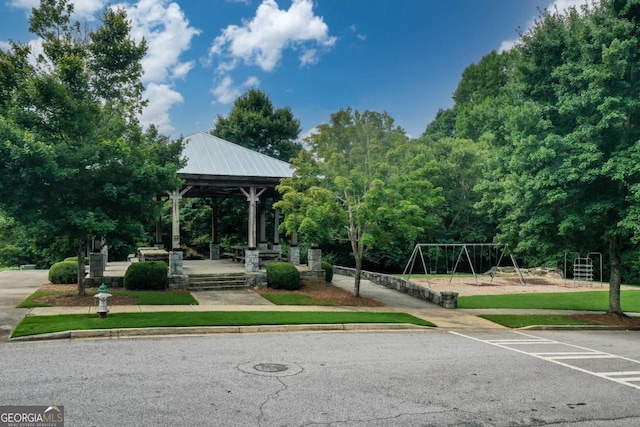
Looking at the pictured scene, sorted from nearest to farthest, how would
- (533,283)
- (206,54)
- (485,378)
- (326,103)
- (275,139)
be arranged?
(485,378) → (533,283) → (206,54) → (326,103) → (275,139)

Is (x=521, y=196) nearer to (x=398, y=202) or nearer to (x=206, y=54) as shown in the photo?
(x=398, y=202)

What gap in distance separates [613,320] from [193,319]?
14004mm

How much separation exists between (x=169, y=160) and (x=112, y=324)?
23.7ft

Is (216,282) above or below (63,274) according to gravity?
below

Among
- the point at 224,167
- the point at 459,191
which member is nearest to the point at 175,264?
the point at 224,167

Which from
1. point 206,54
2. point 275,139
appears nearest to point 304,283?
point 206,54

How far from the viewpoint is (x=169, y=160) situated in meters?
16.8

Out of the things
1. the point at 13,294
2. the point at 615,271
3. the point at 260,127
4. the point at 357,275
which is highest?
the point at 260,127

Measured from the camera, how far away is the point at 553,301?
2069 cm

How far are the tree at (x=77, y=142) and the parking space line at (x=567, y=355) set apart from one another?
34.8 feet

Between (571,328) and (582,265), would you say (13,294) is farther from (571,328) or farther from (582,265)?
(582,265)

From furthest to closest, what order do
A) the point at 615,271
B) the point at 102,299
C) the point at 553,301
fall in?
the point at 553,301
the point at 615,271
the point at 102,299

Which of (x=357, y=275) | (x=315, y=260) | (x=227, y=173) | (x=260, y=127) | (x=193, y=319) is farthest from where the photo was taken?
(x=260, y=127)

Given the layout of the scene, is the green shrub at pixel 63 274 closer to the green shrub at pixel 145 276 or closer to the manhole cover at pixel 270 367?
the green shrub at pixel 145 276
